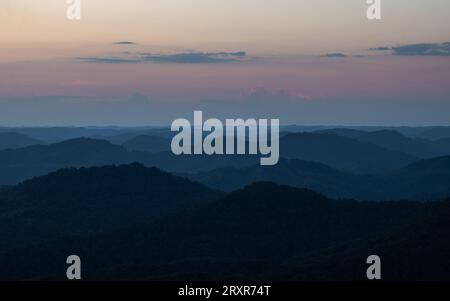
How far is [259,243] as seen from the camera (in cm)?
12925

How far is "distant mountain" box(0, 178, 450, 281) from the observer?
97.1 metres

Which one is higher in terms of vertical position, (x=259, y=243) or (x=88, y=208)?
(x=88, y=208)

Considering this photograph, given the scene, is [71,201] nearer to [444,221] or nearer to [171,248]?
[171,248]

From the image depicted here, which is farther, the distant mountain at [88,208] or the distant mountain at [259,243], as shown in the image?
the distant mountain at [88,208]

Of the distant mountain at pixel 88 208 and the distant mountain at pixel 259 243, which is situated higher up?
the distant mountain at pixel 88 208

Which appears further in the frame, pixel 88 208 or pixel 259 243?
pixel 88 208

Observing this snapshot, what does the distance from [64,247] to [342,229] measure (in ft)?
172

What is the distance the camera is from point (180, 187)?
199 metres

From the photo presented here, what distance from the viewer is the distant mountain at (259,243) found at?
319 feet

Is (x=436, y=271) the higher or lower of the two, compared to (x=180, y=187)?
lower

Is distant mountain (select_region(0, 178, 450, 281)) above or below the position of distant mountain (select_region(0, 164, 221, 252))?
below

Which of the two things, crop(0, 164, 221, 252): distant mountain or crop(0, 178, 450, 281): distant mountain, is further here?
crop(0, 164, 221, 252): distant mountain
